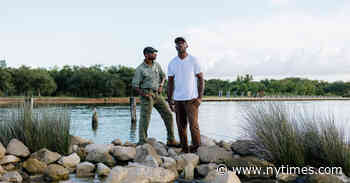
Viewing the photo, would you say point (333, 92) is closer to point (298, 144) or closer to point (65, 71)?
point (65, 71)

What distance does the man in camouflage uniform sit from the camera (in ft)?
22.9

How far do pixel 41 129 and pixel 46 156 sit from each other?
0.76 meters

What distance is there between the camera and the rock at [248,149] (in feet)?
18.8

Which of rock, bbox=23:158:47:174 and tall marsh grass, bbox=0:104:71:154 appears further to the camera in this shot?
tall marsh grass, bbox=0:104:71:154

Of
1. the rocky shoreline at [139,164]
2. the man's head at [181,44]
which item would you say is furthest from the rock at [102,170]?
the man's head at [181,44]

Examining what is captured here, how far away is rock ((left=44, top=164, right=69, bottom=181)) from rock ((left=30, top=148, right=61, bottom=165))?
15.0 inches

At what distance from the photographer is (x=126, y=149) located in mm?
6426

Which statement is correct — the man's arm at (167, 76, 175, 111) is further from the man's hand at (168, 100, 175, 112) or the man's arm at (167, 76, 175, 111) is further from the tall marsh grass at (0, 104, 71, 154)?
the tall marsh grass at (0, 104, 71, 154)

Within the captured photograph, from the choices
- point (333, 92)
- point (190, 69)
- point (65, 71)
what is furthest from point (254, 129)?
point (333, 92)

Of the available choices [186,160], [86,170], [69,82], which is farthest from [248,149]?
[69,82]

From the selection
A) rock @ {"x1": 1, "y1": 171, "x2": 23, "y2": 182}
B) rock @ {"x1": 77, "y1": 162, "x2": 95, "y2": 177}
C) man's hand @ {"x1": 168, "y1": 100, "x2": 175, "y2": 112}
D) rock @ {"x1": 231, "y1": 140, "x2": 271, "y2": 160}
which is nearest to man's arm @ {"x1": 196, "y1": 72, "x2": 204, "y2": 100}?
man's hand @ {"x1": 168, "y1": 100, "x2": 175, "y2": 112}

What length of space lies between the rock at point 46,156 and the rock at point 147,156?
129 cm

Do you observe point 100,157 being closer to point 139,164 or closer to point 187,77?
point 139,164

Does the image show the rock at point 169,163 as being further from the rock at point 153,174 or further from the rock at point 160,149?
the rock at point 160,149
